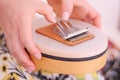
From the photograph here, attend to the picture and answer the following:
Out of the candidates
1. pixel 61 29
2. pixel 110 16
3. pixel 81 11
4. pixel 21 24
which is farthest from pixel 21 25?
pixel 110 16

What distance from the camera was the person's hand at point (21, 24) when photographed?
0.49 metres

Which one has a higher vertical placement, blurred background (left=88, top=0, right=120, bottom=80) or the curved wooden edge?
the curved wooden edge

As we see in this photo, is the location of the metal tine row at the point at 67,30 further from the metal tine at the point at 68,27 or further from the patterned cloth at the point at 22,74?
the patterned cloth at the point at 22,74

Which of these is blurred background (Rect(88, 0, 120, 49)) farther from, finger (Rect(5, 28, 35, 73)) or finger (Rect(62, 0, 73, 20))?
finger (Rect(5, 28, 35, 73))

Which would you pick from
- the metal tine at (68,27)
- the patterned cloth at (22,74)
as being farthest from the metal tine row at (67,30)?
the patterned cloth at (22,74)

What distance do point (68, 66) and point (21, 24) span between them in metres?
0.14

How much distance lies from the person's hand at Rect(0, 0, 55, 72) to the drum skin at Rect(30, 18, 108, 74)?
2cm

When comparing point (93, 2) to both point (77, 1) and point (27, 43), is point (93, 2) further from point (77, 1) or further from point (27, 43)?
point (27, 43)

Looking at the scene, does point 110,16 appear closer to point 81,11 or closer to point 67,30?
point 81,11

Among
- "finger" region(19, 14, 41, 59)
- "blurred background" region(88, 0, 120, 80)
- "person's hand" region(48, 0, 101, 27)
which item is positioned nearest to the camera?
"finger" region(19, 14, 41, 59)

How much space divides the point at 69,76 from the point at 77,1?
21 centimetres

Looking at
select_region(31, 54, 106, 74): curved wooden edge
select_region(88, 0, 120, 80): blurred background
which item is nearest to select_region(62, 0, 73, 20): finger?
select_region(31, 54, 106, 74): curved wooden edge

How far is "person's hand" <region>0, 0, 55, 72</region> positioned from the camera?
19.3 inches

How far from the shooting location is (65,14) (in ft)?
1.90
